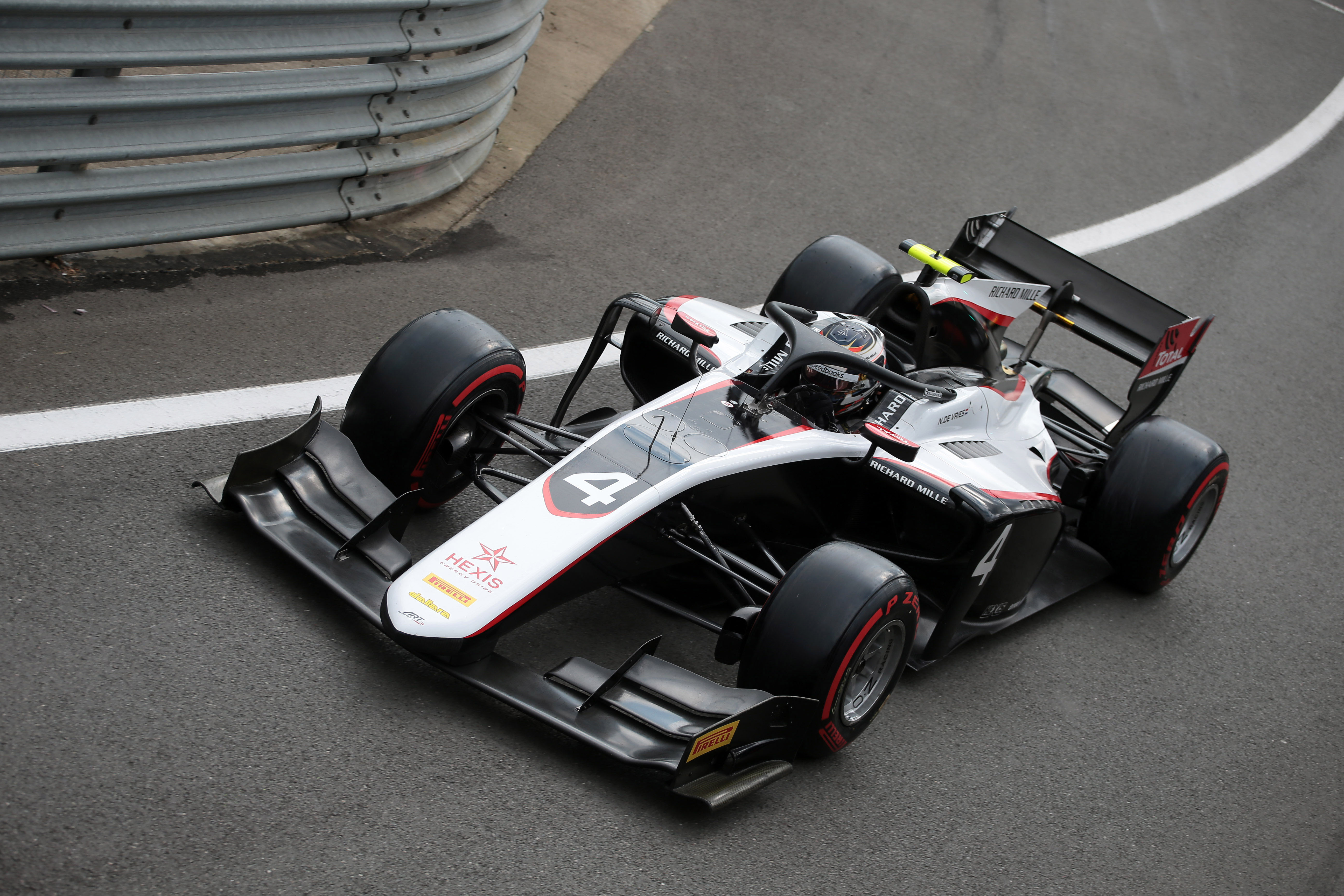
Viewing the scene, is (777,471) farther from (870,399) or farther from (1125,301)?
(1125,301)

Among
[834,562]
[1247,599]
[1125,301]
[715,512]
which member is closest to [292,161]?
[715,512]

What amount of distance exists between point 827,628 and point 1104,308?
3018 mm

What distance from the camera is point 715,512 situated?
14.2 ft

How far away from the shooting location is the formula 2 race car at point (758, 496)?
145 inches

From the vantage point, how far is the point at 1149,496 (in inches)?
214

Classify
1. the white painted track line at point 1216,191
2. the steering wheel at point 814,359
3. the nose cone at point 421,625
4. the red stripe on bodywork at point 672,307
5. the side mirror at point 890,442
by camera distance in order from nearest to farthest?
1. the nose cone at point 421,625
2. the side mirror at point 890,442
3. the steering wheel at point 814,359
4. the red stripe on bodywork at point 672,307
5. the white painted track line at point 1216,191

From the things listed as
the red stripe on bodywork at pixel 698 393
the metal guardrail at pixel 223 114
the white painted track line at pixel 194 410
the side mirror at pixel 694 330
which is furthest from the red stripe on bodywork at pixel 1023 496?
the metal guardrail at pixel 223 114

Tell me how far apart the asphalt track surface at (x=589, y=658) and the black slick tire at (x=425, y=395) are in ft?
1.11

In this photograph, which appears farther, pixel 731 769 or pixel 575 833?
pixel 731 769

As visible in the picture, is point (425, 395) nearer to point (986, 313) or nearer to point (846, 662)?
point (846, 662)

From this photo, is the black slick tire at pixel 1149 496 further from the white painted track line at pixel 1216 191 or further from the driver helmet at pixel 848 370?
the white painted track line at pixel 1216 191

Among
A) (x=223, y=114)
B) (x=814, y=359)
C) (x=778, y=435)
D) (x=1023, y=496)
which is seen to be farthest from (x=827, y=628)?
(x=223, y=114)

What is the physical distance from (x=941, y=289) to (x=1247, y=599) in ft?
6.99

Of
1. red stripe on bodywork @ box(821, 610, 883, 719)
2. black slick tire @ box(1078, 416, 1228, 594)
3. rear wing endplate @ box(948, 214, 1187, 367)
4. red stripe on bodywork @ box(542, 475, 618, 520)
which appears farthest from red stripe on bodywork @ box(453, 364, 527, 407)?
black slick tire @ box(1078, 416, 1228, 594)
